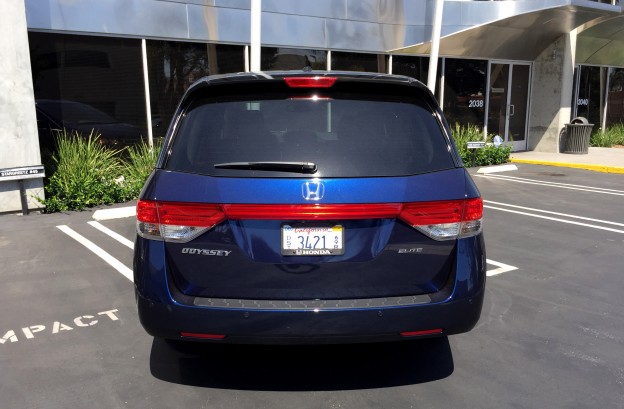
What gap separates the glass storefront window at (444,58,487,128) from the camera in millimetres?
14586

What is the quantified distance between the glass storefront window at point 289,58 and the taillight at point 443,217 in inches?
345

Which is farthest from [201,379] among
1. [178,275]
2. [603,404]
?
[603,404]

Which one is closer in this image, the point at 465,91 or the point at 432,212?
the point at 432,212

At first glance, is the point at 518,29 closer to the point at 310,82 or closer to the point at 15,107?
the point at 15,107

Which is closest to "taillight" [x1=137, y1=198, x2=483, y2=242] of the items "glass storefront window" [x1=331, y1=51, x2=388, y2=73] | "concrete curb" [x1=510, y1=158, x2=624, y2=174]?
"glass storefront window" [x1=331, y1=51, x2=388, y2=73]

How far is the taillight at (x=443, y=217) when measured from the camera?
2748 mm

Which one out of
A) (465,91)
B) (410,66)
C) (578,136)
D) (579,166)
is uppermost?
(410,66)

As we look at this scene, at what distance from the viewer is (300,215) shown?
2658 mm

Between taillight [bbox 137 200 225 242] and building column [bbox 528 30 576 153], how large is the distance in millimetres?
15903

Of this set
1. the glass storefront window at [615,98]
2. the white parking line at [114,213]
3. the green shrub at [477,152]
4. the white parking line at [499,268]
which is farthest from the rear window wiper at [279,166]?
the glass storefront window at [615,98]

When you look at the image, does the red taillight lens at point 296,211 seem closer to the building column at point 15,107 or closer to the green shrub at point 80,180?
the building column at point 15,107

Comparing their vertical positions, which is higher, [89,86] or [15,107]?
[89,86]

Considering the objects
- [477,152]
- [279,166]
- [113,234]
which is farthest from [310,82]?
[477,152]

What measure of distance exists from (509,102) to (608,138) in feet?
16.4
